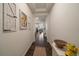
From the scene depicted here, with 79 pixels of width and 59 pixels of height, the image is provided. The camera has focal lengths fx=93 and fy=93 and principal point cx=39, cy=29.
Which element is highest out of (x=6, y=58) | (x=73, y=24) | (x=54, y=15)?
(x=54, y=15)

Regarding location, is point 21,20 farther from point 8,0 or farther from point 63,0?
point 63,0

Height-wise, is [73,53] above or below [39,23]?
below

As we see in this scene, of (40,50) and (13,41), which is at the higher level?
(13,41)

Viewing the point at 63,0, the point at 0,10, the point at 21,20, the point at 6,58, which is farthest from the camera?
the point at 21,20

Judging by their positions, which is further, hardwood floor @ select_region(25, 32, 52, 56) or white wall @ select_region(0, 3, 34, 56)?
hardwood floor @ select_region(25, 32, 52, 56)

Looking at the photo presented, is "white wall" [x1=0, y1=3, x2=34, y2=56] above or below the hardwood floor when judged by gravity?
above

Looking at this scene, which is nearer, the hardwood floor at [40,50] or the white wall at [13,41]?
the white wall at [13,41]

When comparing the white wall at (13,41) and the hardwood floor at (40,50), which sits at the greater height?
the white wall at (13,41)

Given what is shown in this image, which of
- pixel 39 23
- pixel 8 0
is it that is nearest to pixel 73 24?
pixel 39 23

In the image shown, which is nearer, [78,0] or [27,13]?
[78,0]

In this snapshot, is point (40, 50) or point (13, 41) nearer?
point (13, 41)

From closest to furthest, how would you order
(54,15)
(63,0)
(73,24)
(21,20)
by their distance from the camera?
(63,0), (73,24), (21,20), (54,15)

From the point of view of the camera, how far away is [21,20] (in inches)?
84.1

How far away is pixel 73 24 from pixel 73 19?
0.26ft
